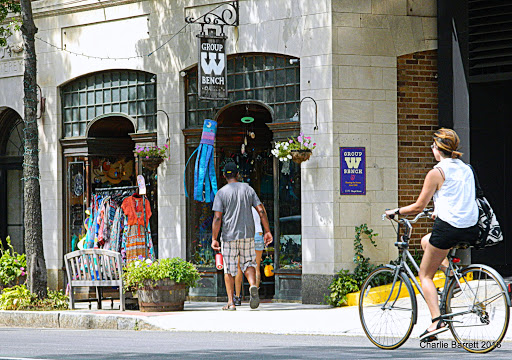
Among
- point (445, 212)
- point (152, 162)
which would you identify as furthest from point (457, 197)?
point (152, 162)

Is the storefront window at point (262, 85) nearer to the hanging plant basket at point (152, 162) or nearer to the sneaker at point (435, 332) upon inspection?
the hanging plant basket at point (152, 162)

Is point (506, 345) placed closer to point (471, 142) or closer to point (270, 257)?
point (471, 142)

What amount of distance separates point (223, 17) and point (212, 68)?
1056 millimetres

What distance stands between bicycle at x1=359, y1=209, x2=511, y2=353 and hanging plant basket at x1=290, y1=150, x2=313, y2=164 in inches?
193

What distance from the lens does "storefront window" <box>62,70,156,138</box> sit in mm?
16281

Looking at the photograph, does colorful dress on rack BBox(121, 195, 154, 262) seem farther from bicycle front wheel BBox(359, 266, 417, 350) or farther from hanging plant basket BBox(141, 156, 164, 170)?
bicycle front wheel BBox(359, 266, 417, 350)

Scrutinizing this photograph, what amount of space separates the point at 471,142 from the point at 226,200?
3940 millimetres

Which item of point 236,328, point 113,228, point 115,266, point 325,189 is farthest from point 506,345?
point 113,228

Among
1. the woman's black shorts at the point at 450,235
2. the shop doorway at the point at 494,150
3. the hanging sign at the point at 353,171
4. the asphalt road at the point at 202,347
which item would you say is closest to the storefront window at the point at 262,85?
the hanging sign at the point at 353,171

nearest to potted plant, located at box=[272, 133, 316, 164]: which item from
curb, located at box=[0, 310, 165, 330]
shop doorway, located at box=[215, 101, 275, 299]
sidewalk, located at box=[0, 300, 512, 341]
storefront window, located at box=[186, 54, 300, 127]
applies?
storefront window, located at box=[186, 54, 300, 127]

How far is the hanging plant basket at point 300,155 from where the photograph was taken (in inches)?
536

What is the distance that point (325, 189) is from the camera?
45.2 feet

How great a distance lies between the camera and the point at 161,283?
42.4ft

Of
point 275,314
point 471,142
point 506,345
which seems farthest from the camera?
point 471,142
